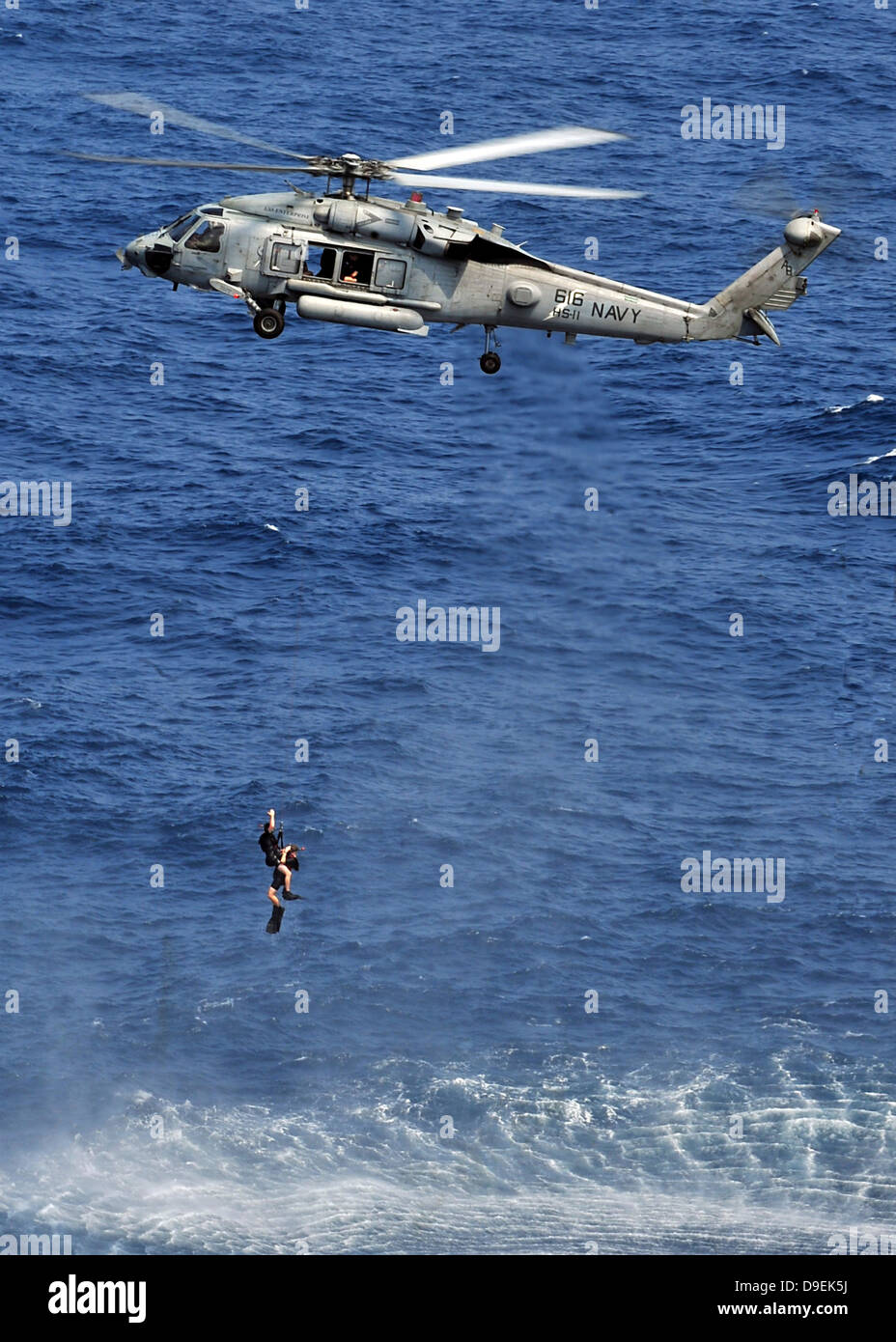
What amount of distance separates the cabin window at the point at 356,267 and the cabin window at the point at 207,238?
12.9ft

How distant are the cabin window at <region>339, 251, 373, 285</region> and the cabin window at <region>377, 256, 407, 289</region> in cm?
30

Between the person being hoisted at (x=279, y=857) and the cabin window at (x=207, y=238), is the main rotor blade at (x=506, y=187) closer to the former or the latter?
the cabin window at (x=207, y=238)

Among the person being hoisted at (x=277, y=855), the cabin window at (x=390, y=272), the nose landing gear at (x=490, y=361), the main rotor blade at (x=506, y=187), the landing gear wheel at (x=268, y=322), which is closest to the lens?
the main rotor blade at (x=506, y=187)

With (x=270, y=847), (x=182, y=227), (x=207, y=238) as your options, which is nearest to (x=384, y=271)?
(x=207, y=238)

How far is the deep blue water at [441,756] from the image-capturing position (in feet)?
401

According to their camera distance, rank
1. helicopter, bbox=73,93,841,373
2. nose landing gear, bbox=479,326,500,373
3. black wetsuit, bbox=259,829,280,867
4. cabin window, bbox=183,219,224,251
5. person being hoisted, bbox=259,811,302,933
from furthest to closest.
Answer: person being hoisted, bbox=259,811,302,933 → black wetsuit, bbox=259,829,280,867 → nose landing gear, bbox=479,326,500,373 → cabin window, bbox=183,219,224,251 → helicopter, bbox=73,93,841,373

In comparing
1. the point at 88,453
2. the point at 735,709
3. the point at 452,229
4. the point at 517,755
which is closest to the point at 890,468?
the point at 735,709

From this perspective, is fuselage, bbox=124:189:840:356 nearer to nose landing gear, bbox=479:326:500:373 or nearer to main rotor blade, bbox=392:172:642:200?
nose landing gear, bbox=479:326:500:373

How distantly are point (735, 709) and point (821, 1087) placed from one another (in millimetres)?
25843

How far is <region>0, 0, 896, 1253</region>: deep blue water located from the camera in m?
122

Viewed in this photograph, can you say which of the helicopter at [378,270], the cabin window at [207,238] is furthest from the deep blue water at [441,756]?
the cabin window at [207,238]

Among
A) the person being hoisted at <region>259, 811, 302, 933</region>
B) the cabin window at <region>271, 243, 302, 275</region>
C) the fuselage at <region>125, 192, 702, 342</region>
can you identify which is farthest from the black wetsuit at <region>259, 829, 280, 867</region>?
the cabin window at <region>271, 243, 302, 275</region>
